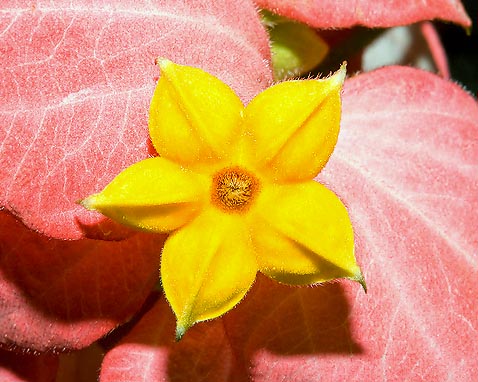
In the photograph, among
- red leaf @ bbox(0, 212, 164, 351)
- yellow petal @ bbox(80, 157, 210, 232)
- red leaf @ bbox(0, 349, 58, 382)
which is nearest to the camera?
yellow petal @ bbox(80, 157, 210, 232)

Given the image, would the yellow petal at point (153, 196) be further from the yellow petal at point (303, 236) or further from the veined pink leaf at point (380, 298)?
the veined pink leaf at point (380, 298)

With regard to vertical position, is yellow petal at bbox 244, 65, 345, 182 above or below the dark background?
above

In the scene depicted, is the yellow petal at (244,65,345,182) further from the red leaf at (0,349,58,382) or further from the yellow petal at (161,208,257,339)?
the red leaf at (0,349,58,382)

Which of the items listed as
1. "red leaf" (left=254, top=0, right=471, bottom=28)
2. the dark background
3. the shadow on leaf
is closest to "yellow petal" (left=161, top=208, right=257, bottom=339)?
the shadow on leaf

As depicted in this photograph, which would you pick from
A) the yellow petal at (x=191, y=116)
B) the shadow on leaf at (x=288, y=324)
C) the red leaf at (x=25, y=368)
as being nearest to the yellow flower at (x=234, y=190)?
the yellow petal at (x=191, y=116)

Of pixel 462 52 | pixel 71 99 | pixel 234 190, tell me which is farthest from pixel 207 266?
pixel 462 52
